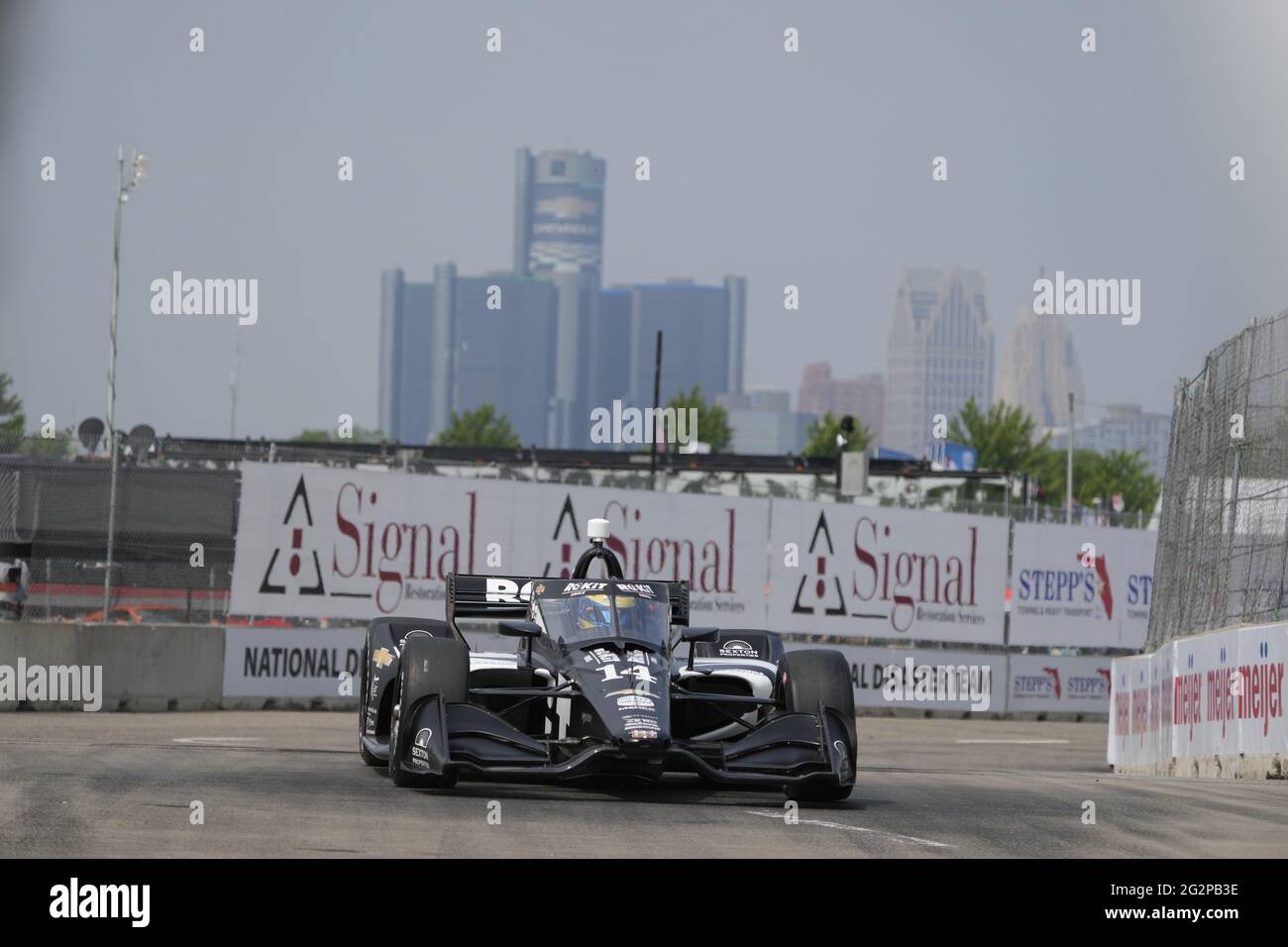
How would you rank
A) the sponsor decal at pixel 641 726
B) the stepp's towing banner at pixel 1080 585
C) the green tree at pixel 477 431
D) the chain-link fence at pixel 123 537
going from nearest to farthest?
the sponsor decal at pixel 641 726, the chain-link fence at pixel 123 537, the stepp's towing banner at pixel 1080 585, the green tree at pixel 477 431

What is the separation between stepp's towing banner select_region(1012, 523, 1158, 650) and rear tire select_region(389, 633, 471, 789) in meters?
19.8

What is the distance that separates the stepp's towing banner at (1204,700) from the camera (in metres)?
14.8

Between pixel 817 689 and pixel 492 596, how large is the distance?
8.08 feet

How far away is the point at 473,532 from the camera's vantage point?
26.2 metres

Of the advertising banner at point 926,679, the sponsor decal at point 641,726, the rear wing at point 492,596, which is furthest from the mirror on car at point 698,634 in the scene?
the advertising banner at point 926,679

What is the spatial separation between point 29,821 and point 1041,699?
2320 cm

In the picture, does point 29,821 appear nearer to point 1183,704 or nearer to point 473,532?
point 1183,704

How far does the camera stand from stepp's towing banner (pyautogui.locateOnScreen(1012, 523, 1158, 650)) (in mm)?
30484

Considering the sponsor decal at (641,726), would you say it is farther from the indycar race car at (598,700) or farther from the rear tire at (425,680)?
the rear tire at (425,680)

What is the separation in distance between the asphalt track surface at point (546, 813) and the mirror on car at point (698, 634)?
3.27ft
